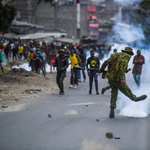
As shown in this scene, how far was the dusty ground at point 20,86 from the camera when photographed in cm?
1077

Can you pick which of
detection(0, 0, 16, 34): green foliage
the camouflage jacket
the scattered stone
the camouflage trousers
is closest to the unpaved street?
the scattered stone

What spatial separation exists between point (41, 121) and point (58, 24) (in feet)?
233

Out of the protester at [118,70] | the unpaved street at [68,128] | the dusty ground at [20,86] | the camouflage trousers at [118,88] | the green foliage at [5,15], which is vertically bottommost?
the dusty ground at [20,86]

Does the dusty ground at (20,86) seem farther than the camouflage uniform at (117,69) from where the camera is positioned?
Yes

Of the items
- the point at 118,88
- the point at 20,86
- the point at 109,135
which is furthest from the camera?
the point at 20,86

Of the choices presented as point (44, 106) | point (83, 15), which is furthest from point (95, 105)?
point (83, 15)

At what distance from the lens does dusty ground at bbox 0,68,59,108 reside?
35.3 ft

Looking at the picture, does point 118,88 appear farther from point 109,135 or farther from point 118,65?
point 109,135

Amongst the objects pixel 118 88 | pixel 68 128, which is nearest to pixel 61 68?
pixel 118 88

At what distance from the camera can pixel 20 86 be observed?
13.3 m

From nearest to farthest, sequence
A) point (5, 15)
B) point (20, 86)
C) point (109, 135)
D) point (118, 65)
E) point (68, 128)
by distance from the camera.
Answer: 1. point (109, 135)
2. point (68, 128)
3. point (118, 65)
4. point (20, 86)
5. point (5, 15)

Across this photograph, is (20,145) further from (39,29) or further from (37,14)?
(37,14)

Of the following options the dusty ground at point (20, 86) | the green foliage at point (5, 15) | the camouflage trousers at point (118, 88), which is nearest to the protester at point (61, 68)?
the dusty ground at point (20, 86)

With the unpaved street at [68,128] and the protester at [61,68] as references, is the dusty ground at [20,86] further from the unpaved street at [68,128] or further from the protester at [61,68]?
the unpaved street at [68,128]
